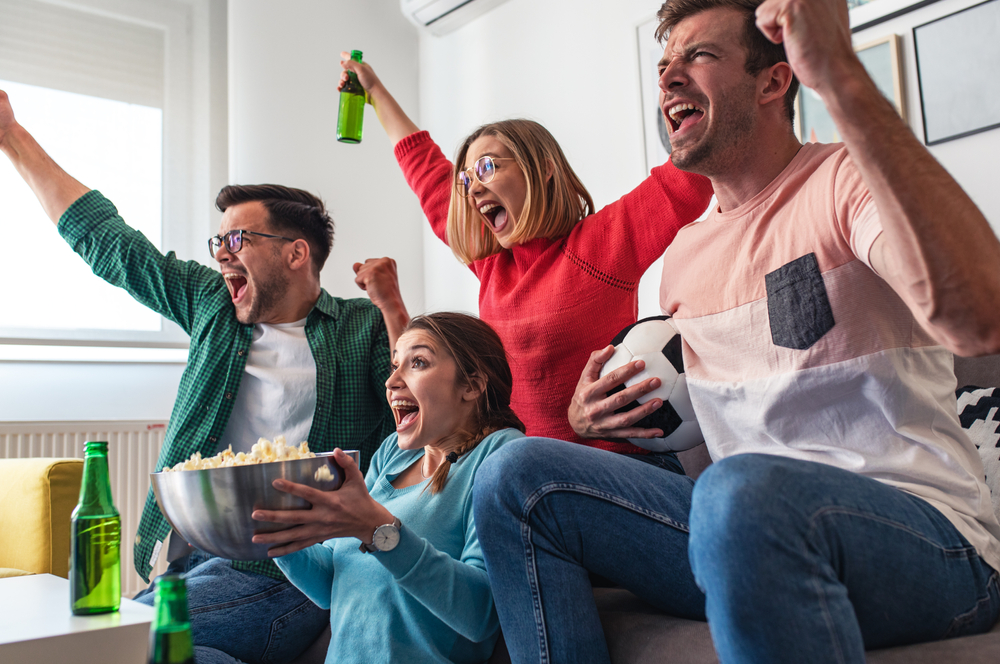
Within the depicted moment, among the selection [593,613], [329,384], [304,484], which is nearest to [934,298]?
[593,613]

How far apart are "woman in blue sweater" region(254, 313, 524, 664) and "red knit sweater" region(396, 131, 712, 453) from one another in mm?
196

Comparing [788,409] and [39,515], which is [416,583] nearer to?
[788,409]

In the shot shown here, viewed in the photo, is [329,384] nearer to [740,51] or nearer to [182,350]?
[740,51]

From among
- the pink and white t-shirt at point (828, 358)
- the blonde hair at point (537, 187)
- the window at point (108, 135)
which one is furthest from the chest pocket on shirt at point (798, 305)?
the window at point (108, 135)

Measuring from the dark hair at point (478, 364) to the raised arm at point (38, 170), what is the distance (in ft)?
3.83

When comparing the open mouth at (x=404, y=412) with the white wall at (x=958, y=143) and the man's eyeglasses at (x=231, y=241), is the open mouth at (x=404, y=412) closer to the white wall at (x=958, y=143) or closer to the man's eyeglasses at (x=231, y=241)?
the man's eyeglasses at (x=231, y=241)

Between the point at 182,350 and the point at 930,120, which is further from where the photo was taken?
the point at 182,350

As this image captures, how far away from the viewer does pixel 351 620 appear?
1201 millimetres

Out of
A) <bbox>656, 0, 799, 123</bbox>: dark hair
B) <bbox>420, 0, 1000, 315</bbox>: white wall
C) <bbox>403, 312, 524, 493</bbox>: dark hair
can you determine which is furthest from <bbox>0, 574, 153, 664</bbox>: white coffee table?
<bbox>420, 0, 1000, 315</bbox>: white wall

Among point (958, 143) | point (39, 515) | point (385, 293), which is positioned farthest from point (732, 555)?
point (958, 143)

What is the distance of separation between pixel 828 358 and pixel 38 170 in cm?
201

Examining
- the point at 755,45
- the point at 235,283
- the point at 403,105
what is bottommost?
the point at 235,283

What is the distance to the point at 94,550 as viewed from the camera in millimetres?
1070

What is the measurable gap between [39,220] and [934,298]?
310 cm
